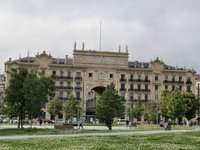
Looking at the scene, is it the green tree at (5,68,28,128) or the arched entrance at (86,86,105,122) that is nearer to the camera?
the green tree at (5,68,28,128)

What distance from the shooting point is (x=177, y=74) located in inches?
5699

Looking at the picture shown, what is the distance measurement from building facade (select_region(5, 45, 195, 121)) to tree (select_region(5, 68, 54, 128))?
69.0 meters

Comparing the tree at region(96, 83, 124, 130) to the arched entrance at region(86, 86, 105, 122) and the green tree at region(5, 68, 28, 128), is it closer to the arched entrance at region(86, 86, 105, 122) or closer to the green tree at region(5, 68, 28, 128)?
the green tree at region(5, 68, 28, 128)

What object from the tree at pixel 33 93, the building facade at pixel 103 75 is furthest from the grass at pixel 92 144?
the building facade at pixel 103 75

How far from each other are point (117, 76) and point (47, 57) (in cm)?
2252

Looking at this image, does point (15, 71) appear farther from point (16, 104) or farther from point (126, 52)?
point (126, 52)

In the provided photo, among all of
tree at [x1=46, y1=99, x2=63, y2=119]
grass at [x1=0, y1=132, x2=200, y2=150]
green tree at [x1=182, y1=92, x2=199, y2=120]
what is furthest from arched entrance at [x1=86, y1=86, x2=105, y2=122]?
grass at [x1=0, y1=132, x2=200, y2=150]

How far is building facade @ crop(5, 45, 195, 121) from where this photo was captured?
136 meters

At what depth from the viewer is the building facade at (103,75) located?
13575 cm

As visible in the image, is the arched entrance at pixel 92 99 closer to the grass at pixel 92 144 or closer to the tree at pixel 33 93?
the tree at pixel 33 93

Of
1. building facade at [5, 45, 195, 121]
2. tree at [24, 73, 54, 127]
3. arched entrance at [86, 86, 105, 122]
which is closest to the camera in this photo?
tree at [24, 73, 54, 127]

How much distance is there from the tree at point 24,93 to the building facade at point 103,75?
2719 inches

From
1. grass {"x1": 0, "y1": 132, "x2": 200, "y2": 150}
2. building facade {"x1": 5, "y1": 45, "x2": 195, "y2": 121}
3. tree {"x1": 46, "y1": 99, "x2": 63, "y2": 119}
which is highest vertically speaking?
building facade {"x1": 5, "y1": 45, "x2": 195, "y2": 121}

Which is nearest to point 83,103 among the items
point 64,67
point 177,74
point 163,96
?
point 64,67
